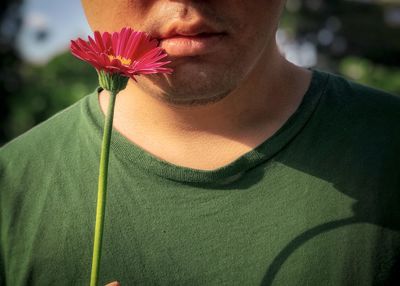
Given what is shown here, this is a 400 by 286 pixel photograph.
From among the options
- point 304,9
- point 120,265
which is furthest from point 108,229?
point 304,9

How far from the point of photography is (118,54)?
1.47 metres

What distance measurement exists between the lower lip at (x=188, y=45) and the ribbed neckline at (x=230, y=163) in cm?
39

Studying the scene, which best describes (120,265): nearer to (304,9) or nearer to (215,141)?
(215,141)

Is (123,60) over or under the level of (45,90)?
under

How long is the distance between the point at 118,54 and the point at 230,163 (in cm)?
63

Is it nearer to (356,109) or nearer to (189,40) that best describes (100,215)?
(189,40)

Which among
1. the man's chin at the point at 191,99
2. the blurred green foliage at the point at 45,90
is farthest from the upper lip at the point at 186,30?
the blurred green foliage at the point at 45,90

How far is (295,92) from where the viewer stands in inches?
83.7

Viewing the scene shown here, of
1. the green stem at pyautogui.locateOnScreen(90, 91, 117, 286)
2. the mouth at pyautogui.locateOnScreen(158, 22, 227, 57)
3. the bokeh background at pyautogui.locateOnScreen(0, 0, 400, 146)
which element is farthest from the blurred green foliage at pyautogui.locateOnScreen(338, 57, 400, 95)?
the green stem at pyautogui.locateOnScreen(90, 91, 117, 286)

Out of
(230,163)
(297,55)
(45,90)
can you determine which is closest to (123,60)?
(230,163)

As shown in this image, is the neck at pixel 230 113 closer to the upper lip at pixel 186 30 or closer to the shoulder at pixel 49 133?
the shoulder at pixel 49 133

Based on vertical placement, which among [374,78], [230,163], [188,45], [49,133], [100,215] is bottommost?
[100,215]

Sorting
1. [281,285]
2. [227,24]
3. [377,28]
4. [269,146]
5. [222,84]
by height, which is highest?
[377,28]

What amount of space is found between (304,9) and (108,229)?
→ 92.8 feet
